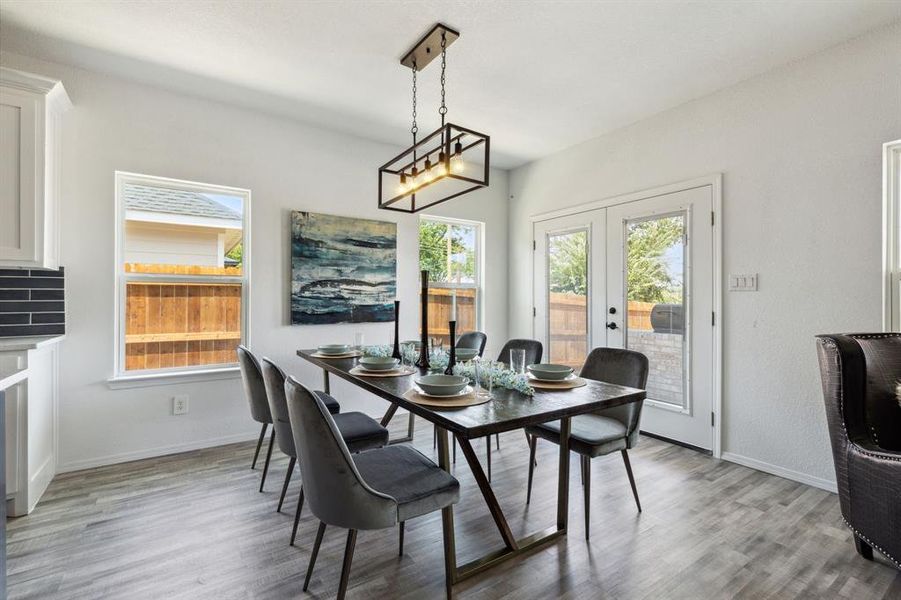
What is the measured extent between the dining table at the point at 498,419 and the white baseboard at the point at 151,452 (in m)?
1.75

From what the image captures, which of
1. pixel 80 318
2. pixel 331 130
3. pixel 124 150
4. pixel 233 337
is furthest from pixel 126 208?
pixel 331 130

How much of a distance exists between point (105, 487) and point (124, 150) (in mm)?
2210

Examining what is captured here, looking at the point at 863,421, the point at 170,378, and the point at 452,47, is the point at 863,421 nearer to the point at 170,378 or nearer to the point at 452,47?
the point at 452,47

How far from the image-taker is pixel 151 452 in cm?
306

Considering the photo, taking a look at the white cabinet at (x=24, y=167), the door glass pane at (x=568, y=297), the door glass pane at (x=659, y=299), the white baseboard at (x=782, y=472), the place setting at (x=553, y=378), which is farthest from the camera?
the door glass pane at (x=568, y=297)

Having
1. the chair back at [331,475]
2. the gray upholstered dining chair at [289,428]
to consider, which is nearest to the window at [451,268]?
the gray upholstered dining chair at [289,428]

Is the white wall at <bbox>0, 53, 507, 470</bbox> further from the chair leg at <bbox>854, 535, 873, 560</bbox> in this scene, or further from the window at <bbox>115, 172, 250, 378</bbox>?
the chair leg at <bbox>854, 535, 873, 560</bbox>

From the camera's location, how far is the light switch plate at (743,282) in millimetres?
2939

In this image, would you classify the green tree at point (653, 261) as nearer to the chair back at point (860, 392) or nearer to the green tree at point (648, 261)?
the green tree at point (648, 261)

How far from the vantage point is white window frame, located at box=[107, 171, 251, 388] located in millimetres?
3008

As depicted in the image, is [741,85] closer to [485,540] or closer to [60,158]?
[485,540]

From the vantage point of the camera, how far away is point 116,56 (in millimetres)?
2691

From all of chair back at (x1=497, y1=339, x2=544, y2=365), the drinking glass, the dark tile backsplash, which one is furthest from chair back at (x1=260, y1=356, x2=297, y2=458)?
the dark tile backsplash

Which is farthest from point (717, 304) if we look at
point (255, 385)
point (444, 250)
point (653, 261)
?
point (255, 385)
